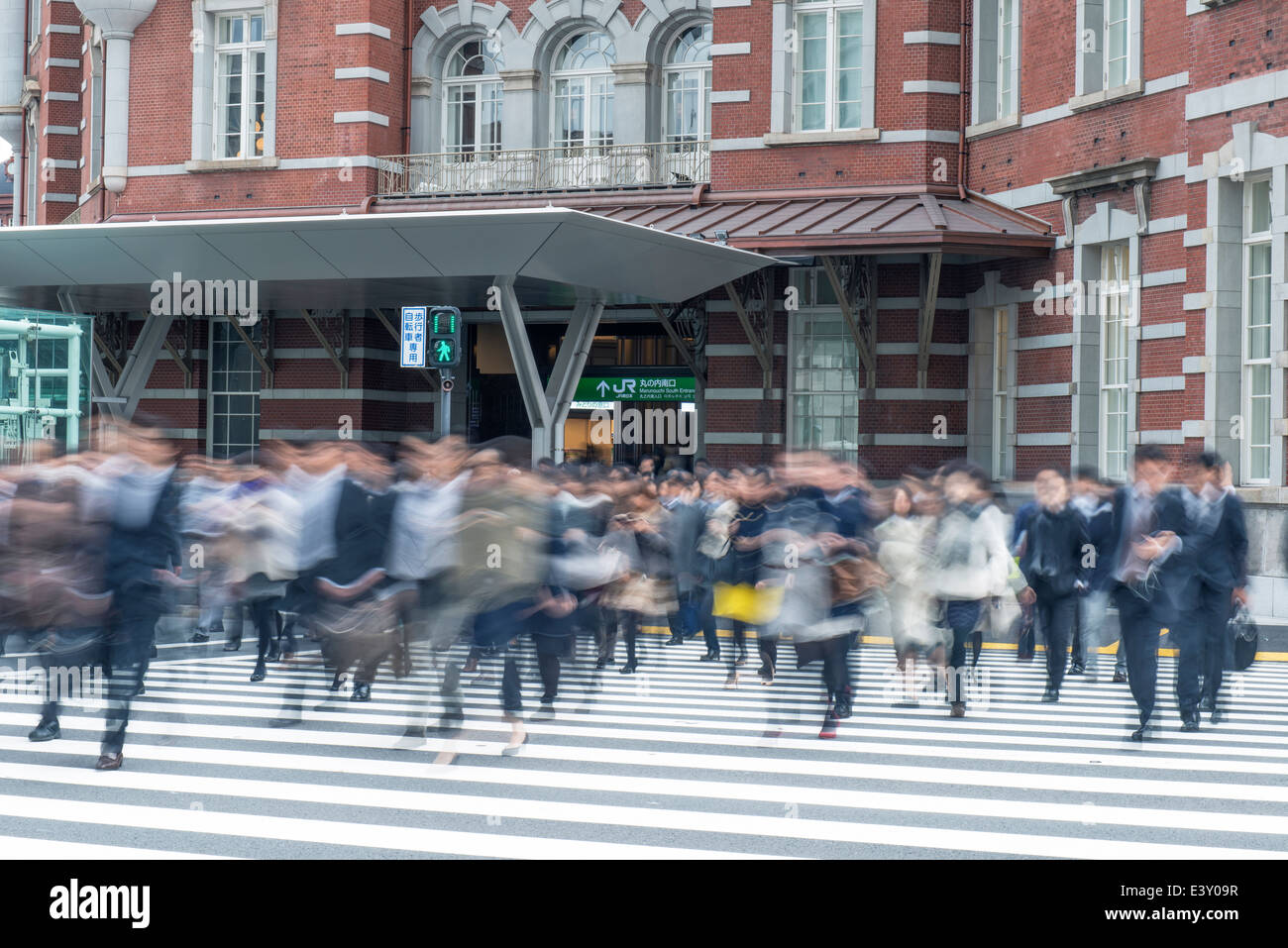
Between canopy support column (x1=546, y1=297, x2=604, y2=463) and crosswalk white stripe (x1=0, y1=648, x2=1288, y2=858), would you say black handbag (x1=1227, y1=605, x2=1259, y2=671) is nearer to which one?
crosswalk white stripe (x1=0, y1=648, x2=1288, y2=858)

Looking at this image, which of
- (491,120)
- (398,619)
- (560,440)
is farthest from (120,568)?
(491,120)

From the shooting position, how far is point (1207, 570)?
11141 millimetres

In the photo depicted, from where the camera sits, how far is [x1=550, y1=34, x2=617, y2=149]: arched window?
27703 millimetres

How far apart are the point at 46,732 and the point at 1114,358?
598 inches

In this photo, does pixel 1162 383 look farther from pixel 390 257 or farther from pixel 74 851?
pixel 74 851

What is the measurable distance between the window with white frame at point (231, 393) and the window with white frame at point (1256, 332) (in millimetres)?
17694

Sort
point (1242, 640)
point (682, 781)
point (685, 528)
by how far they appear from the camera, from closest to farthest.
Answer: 1. point (682, 781)
2. point (1242, 640)
3. point (685, 528)

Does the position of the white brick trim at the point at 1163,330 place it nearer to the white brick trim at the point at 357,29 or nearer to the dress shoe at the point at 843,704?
the dress shoe at the point at 843,704

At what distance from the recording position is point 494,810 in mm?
8156

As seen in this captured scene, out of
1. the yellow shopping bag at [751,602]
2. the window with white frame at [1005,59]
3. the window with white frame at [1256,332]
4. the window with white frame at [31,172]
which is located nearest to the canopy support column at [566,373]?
the window with white frame at [1005,59]

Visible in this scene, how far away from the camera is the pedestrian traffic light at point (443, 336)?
58.7ft

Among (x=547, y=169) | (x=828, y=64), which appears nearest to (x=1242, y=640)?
(x=828, y=64)

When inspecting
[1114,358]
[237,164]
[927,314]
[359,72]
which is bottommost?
[1114,358]

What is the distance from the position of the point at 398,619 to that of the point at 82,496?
6.92 feet
